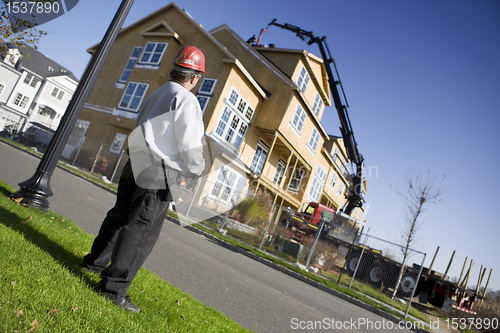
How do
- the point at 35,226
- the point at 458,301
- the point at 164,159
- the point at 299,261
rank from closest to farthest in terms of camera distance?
the point at 164,159
the point at 35,226
the point at 299,261
the point at 458,301

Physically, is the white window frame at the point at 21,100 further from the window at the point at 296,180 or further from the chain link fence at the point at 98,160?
the window at the point at 296,180

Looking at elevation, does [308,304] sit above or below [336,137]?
below

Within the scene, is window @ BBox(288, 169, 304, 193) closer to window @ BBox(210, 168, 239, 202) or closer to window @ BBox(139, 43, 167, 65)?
window @ BBox(210, 168, 239, 202)

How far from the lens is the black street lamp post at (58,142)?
203 inches

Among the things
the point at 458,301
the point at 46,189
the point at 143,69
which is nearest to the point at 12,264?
the point at 46,189

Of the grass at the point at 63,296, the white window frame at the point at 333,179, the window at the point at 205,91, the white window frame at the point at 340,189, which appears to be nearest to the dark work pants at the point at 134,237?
the grass at the point at 63,296

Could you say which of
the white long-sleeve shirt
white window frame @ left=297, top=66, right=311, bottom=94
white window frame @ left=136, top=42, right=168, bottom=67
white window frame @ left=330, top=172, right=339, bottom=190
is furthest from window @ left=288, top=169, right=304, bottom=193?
the white long-sleeve shirt

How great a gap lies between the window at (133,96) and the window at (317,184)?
58.9 feet

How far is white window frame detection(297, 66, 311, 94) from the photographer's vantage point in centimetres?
2474

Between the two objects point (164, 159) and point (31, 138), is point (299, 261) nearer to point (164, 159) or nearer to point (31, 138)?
point (164, 159)

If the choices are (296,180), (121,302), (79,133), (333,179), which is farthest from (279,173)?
(121,302)

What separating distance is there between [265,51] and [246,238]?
17.0 meters

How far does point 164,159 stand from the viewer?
2.66m

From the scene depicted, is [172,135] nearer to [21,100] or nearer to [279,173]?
[279,173]
